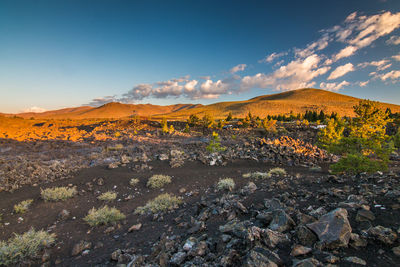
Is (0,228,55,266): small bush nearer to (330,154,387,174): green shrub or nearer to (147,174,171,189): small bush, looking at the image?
(147,174,171,189): small bush

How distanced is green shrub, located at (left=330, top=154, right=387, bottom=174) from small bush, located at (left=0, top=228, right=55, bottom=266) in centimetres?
1110

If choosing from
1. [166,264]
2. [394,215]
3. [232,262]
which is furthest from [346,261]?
[166,264]

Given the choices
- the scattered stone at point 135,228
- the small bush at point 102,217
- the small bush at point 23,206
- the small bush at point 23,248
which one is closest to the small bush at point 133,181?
the small bush at point 102,217

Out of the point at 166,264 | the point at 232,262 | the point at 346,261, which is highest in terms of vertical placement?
the point at 346,261

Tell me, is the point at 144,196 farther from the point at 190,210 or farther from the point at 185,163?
the point at 185,163

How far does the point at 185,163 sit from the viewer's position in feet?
43.6

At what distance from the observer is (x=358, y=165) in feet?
25.7

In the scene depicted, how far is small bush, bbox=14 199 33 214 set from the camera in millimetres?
6707

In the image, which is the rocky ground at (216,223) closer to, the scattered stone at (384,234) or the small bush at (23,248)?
the scattered stone at (384,234)

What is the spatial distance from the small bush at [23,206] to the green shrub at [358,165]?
521 inches

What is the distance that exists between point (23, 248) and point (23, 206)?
147 inches

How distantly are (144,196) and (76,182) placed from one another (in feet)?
14.3

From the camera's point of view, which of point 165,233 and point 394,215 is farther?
point 165,233

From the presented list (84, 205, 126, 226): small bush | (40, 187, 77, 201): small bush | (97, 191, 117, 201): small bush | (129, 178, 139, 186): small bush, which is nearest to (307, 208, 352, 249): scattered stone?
(84, 205, 126, 226): small bush
